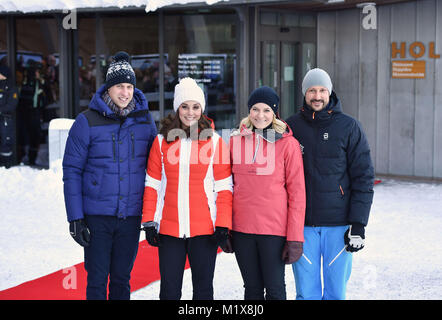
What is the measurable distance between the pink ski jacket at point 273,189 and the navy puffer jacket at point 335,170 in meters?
0.15

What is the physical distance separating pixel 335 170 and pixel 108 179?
1.39 m

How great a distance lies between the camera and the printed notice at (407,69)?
10430mm

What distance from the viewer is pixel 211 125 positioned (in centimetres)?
409

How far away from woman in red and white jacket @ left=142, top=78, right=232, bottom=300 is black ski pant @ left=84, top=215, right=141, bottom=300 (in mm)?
248

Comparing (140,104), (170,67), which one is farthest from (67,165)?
(170,67)

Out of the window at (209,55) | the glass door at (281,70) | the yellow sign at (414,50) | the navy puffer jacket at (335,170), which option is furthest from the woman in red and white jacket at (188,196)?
the yellow sign at (414,50)

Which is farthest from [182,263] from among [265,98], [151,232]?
[265,98]

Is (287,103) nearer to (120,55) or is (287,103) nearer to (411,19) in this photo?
(411,19)

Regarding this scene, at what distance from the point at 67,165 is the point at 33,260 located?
2486mm

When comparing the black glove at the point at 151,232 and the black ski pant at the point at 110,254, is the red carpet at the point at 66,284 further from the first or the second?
the black glove at the point at 151,232

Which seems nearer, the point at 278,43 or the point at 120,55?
the point at 120,55

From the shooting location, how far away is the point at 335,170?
4.08m

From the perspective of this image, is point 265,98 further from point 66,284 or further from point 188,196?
point 66,284
